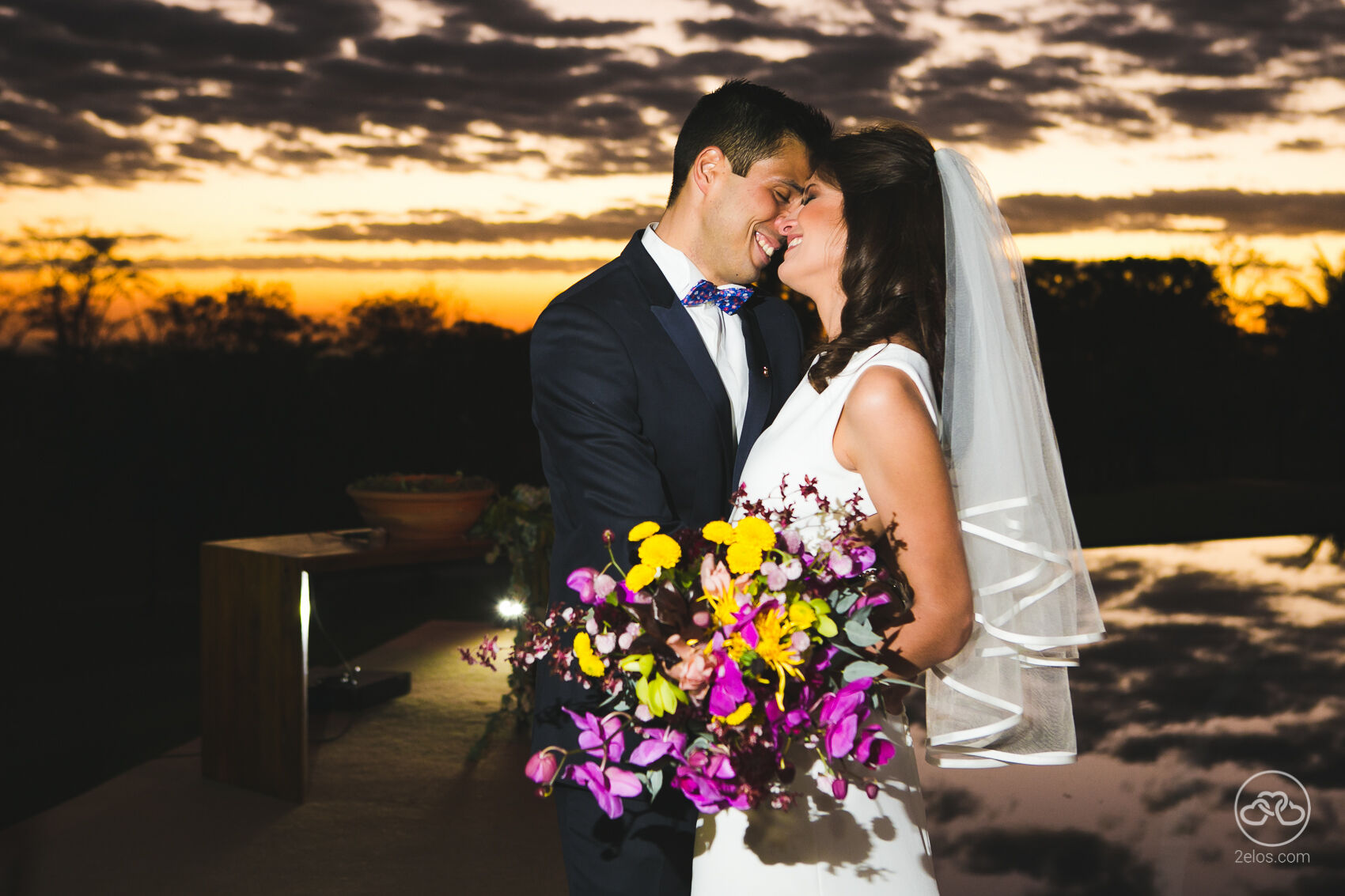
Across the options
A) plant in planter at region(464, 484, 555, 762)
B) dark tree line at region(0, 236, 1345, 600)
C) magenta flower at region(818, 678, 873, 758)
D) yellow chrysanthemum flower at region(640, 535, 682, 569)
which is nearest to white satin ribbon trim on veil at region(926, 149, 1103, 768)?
magenta flower at region(818, 678, 873, 758)

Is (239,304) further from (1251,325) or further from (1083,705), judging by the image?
(1251,325)

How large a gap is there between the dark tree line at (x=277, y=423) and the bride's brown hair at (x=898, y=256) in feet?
26.2

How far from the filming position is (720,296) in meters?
2.50

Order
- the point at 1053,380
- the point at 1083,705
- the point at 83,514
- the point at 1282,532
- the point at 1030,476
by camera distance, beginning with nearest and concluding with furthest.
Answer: the point at 1030,476 → the point at 1083,705 → the point at 83,514 → the point at 1282,532 → the point at 1053,380

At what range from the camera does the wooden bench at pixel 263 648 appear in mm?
4547

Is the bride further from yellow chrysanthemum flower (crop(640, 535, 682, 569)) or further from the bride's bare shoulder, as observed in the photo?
yellow chrysanthemum flower (crop(640, 535, 682, 569))

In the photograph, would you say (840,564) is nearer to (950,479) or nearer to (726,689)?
(726,689)

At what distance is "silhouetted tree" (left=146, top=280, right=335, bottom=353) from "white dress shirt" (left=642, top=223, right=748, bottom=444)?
1035cm

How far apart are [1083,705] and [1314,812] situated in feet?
5.22

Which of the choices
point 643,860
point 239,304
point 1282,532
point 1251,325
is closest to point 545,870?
point 643,860

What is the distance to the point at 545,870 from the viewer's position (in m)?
3.87

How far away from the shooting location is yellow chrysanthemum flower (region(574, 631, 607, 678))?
4.59ft

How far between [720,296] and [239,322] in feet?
36.7

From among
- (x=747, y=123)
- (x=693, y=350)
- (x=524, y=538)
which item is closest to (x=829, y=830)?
(x=693, y=350)
